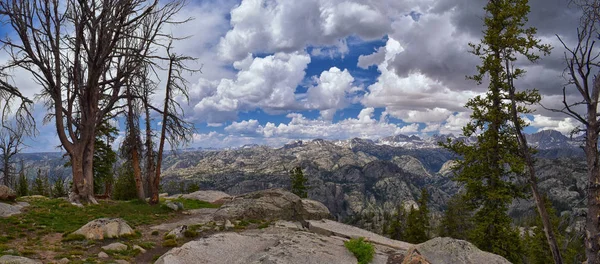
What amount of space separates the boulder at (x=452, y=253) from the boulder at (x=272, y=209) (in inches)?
429

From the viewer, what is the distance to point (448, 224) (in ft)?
186

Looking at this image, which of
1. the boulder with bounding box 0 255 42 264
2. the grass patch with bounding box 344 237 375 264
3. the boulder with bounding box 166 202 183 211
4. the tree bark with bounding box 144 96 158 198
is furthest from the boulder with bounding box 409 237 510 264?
the tree bark with bounding box 144 96 158 198

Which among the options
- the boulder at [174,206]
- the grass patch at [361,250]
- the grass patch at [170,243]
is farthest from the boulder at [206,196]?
the grass patch at [361,250]

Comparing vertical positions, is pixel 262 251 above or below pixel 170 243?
above

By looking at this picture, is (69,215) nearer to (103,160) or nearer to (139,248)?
(139,248)

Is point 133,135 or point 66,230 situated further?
point 133,135

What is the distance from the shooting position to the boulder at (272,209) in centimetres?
2278

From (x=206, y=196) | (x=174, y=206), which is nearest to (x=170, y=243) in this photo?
(x=174, y=206)

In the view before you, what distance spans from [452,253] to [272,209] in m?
13.8

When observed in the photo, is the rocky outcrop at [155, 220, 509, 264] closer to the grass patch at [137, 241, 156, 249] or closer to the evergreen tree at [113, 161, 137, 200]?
the grass patch at [137, 241, 156, 249]

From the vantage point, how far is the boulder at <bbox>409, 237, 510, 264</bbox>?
12.3 m

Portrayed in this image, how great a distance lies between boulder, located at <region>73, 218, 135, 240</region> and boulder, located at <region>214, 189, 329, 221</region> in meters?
6.37

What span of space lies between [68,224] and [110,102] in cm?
1186

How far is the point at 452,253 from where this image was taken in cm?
1255
